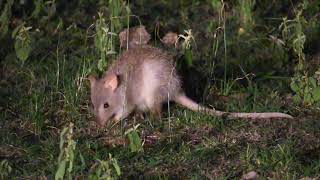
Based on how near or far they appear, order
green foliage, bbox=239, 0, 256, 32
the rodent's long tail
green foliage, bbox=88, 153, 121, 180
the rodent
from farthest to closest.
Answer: green foliage, bbox=239, 0, 256, 32
the rodent
the rodent's long tail
green foliage, bbox=88, 153, 121, 180

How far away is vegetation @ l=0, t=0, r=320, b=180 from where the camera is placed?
5.84 meters

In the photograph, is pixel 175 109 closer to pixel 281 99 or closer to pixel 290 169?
pixel 281 99

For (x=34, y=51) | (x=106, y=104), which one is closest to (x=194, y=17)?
(x=34, y=51)

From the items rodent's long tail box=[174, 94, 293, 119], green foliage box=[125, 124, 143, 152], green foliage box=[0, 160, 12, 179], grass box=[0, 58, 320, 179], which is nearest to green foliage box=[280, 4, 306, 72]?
grass box=[0, 58, 320, 179]

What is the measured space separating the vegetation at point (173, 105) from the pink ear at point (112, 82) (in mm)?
132

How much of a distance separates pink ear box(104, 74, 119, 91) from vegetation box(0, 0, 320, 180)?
0.13 m

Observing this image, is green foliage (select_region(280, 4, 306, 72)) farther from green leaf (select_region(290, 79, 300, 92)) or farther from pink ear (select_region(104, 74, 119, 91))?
pink ear (select_region(104, 74, 119, 91))

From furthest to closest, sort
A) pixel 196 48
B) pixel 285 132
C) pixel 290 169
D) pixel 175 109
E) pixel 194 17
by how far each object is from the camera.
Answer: pixel 194 17 < pixel 196 48 < pixel 175 109 < pixel 285 132 < pixel 290 169

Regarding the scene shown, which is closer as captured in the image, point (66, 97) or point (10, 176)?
point (10, 176)

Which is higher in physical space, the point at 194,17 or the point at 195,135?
the point at 194,17

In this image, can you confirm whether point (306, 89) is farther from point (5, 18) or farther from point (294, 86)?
point (5, 18)

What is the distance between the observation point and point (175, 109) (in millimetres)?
6910

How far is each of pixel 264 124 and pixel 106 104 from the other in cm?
132

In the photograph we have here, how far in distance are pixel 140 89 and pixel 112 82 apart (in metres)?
0.26
